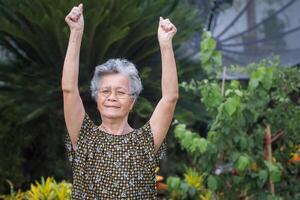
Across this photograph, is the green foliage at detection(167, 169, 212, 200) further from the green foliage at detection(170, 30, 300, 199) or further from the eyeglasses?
the eyeglasses

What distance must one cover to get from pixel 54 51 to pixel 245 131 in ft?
6.54

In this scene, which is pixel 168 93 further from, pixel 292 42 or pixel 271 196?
pixel 292 42

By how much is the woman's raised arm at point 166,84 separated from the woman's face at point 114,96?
0.46 feet

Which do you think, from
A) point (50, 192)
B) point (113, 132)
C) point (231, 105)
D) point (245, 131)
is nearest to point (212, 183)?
point (245, 131)

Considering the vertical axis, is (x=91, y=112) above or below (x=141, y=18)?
below

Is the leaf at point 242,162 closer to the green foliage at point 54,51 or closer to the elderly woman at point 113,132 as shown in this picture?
the green foliage at point 54,51

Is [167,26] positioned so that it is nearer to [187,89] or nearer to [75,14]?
[75,14]

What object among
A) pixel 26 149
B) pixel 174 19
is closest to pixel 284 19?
pixel 174 19

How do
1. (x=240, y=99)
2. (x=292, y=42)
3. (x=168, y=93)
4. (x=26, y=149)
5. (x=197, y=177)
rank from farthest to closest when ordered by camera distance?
(x=292, y=42)
(x=26, y=149)
(x=197, y=177)
(x=240, y=99)
(x=168, y=93)

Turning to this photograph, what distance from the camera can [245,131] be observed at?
16.5 feet

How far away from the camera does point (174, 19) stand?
6461 millimetres

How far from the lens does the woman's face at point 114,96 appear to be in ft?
9.98

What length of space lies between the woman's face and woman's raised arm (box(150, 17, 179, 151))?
141mm

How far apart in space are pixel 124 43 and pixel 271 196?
2083mm
